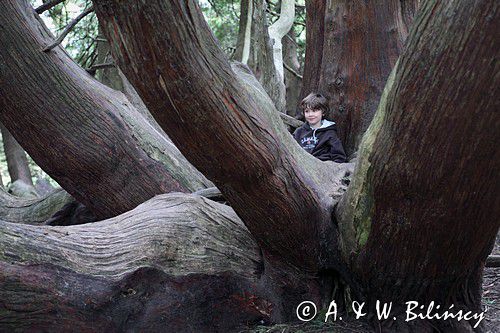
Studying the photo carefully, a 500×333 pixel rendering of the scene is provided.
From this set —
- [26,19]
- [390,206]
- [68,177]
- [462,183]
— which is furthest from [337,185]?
[26,19]

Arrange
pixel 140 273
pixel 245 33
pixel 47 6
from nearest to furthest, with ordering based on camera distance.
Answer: pixel 140 273
pixel 47 6
pixel 245 33

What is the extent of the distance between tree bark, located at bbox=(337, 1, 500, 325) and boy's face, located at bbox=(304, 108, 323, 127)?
1.93m

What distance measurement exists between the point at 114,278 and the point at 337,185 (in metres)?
1.56

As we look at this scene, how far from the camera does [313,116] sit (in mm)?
5637

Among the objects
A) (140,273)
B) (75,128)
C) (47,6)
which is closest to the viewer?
(140,273)

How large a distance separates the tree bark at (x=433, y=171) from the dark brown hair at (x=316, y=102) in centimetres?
194

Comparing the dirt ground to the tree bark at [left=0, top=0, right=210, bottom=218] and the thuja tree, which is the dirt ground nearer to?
the thuja tree

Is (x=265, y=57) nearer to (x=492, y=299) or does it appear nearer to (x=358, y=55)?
(x=358, y=55)

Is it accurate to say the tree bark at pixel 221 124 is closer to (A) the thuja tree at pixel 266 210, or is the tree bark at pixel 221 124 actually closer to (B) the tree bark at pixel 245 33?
(A) the thuja tree at pixel 266 210

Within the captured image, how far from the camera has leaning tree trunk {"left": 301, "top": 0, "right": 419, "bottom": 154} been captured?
226 inches

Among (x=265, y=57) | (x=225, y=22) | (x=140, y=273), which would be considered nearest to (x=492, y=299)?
(x=140, y=273)

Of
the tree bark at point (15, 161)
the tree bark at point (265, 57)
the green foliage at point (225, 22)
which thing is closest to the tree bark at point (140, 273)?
the tree bark at point (265, 57)

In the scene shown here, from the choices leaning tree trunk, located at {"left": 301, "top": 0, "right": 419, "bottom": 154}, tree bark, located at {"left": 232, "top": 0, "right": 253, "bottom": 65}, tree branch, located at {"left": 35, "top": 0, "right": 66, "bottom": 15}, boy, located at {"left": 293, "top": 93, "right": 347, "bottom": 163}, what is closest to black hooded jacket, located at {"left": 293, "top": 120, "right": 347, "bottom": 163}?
boy, located at {"left": 293, "top": 93, "right": 347, "bottom": 163}

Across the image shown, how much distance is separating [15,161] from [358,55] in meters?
6.40
